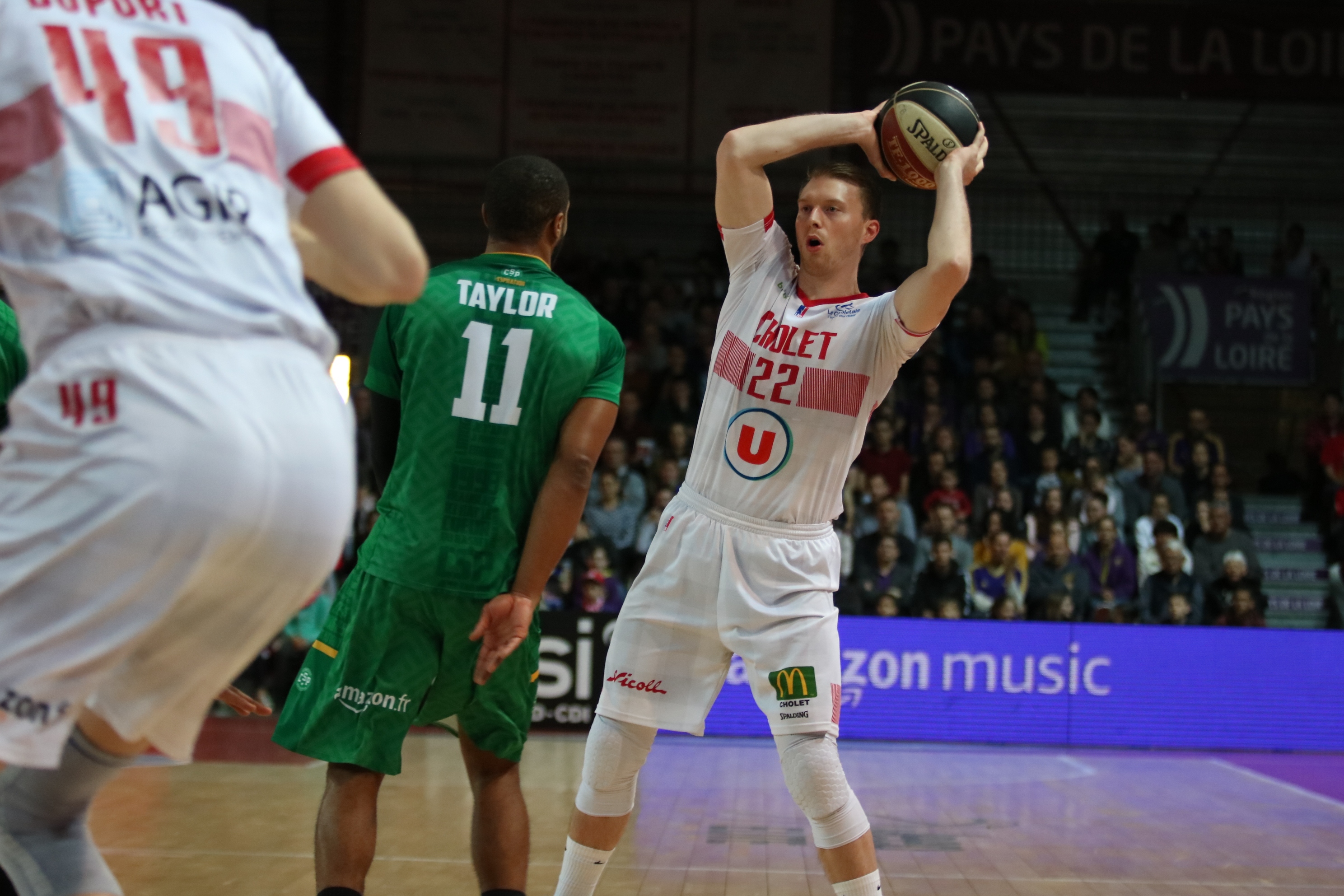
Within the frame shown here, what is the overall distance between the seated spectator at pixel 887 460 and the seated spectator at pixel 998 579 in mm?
1403

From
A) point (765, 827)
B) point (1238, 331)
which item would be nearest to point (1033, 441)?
point (1238, 331)

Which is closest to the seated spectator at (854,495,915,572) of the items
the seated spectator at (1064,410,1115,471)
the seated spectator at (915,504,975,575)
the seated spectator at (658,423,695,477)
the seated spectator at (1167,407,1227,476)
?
the seated spectator at (915,504,975,575)

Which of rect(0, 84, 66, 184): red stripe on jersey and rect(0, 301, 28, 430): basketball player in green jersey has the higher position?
rect(0, 84, 66, 184): red stripe on jersey

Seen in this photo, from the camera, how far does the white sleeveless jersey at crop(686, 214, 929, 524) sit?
13.0 feet

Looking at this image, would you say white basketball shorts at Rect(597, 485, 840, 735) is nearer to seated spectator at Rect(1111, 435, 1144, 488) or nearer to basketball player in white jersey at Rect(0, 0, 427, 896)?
basketball player in white jersey at Rect(0, 0, 427, 896)

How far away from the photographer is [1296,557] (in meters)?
14.1

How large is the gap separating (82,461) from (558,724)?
8321 mm

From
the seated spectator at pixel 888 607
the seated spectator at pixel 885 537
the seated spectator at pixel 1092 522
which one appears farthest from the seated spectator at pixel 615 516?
the seated spectator at pixel 1092 522

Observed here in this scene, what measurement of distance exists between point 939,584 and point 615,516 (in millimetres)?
2831

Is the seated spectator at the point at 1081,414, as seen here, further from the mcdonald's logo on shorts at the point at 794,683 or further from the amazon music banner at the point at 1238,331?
the mcdonald's logo on shorts at the point at 794,683

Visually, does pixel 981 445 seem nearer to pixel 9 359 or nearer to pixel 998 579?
pixel 998 579

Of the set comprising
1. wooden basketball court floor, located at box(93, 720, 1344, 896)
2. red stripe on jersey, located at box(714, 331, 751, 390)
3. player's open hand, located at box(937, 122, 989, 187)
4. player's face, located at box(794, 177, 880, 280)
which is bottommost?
wooden basketball court floor, located at box(93, 720, 1344, 896)

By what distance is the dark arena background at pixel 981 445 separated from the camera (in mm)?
6195

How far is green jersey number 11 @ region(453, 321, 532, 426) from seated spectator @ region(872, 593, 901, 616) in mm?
7485
